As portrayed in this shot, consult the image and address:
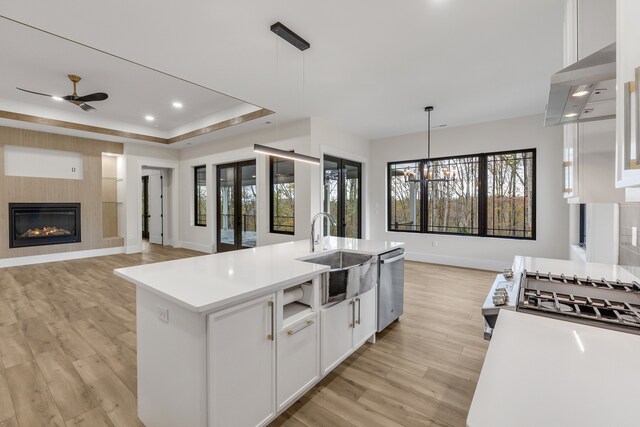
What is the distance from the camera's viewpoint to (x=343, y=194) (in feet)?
19.9

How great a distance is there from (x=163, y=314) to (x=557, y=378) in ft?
5.40

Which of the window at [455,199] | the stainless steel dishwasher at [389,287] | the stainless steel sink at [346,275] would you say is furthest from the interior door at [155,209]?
the stainless steel dishwasher at [389,287]

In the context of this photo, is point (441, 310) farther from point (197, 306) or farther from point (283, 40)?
point (283, 40)

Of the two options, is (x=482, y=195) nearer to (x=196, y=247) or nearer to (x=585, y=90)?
(x=585, y=90)

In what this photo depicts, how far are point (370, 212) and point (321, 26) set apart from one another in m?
4.70

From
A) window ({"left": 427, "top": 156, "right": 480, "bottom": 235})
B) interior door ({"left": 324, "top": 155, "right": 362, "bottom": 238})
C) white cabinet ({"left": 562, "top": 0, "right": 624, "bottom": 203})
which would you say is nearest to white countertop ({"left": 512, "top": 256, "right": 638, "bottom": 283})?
white cabinet ({"left": 562, "top": 0, "right": 624, "bottom": 203})

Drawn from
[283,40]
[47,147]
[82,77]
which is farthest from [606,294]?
[47,147]

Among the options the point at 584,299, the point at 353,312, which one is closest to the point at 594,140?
the point at 584,299

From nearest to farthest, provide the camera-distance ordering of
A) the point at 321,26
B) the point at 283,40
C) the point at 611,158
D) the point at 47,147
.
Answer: the point at 611,158
the point at 321,26
the point at 283,40
the point at 47,147

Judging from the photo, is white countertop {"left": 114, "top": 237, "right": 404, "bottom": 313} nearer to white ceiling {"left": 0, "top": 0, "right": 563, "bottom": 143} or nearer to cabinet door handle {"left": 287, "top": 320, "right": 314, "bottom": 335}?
cabinet door handle {"left": 287, "top": 320, "right": 314, "bottom": 335}

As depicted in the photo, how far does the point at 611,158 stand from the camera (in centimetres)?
133

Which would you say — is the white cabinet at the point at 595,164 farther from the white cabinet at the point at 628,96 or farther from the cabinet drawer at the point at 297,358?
the cabinet drawer at the point at 297,358

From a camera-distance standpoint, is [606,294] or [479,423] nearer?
[479,423]

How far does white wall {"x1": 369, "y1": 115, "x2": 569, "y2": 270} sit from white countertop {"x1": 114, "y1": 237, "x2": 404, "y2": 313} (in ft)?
14.0
